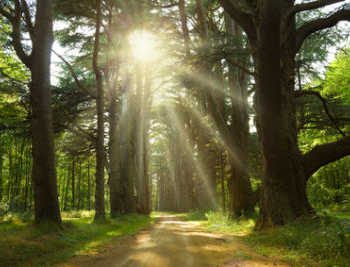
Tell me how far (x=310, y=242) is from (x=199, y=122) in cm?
1811

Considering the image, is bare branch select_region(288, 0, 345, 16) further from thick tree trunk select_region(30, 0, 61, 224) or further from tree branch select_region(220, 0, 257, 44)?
thick tree trunk select_region(30, 0, 61, 224)

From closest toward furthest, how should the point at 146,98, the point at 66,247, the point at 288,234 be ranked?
the point at 288,234
the point at 66,247
the point at 146,98

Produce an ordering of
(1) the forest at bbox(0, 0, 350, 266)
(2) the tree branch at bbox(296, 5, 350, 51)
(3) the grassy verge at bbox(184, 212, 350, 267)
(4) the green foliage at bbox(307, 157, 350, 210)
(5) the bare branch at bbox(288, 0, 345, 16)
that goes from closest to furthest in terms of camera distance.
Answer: (3) the grassy verge at bbox(184, 212, 350, 267), (1) the forest at bbox(0, 0, 350, 266), (5) the bare branch at bbox(288, 0, 345, 16), (2) the tree branch at bbox(296, 5, 350, 51), (4) the green foliage at bbox(307, 157, 350, 210)

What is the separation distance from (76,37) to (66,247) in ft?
34.0

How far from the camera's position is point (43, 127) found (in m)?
7.83

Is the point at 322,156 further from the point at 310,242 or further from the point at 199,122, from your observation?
the point at 199,122

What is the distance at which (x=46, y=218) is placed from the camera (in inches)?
286

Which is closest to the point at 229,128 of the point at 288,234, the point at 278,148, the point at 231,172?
the point at 231,172

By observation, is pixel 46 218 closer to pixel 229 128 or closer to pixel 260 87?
pixel 260 87

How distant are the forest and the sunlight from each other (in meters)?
0.12

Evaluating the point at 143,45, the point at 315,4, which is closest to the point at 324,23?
the point at 315,4

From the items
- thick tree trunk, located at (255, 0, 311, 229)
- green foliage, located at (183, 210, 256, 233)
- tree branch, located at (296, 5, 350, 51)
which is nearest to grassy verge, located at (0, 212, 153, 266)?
green foliage, located at (183, 210, 256, 233)

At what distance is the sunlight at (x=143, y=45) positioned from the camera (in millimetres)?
14586

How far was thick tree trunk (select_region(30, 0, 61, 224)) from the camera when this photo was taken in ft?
24.5
